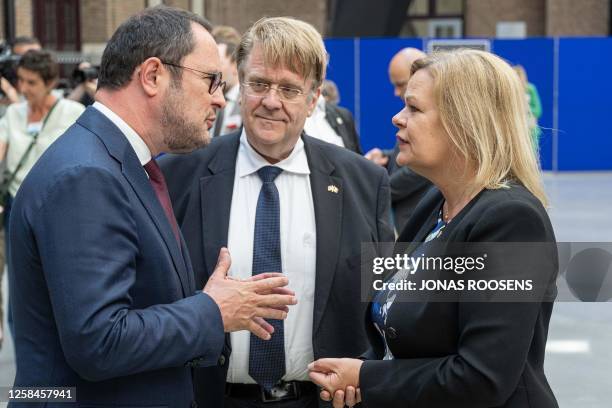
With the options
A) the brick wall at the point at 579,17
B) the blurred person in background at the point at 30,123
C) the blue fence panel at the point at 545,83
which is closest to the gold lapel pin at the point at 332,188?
the blurred person in background at the point at 30,123

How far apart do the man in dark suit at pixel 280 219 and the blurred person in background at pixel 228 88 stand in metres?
1.74

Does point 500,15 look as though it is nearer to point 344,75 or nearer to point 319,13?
point 319,13

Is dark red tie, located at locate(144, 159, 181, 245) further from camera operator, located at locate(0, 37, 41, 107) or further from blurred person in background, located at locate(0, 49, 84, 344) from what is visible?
camera operator, located at locate(0, 37, 41, 107)

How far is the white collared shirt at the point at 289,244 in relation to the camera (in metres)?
2.91

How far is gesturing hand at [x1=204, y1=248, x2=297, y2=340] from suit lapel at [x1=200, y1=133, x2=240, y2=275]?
54 cm

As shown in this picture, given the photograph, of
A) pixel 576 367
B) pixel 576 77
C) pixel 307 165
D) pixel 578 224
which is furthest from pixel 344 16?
pixel 307 165

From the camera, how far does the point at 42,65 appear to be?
6.55m

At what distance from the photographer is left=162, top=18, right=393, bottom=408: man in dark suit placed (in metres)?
2.91

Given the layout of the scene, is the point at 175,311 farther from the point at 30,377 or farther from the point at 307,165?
the point at 307,165

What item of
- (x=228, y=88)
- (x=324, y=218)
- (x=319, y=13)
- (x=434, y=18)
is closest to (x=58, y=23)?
(x=319, y=13)

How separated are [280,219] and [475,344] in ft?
3.18

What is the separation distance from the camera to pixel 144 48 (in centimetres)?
225

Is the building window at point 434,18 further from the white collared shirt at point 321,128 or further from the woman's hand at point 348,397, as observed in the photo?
the woman's hand at point 348,397

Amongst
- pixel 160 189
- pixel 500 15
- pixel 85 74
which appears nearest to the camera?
pixel 160 189
